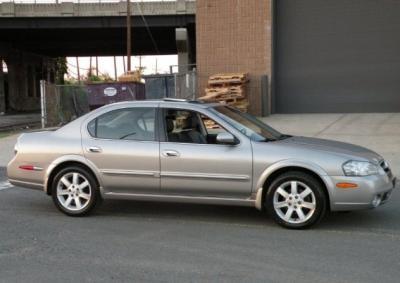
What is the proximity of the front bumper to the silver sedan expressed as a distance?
0.03ft

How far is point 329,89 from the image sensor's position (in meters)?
21.0

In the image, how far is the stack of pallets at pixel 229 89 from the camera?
19.8m

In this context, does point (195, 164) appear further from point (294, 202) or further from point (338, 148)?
point (338, 148)

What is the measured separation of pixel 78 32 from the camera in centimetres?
4409

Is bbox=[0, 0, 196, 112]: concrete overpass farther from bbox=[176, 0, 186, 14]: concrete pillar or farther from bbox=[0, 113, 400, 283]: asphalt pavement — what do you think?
bbox=[0, 113, 400, 283]: asphalt pavement

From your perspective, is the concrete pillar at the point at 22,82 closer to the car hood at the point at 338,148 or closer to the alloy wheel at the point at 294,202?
the car hood at the point at 338,148

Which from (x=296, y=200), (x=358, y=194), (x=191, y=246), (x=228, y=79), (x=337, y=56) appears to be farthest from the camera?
(x=337, y=56)

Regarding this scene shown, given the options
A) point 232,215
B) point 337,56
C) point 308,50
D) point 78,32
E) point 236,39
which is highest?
point 78,32

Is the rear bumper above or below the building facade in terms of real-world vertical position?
below

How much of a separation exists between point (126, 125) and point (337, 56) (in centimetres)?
1523

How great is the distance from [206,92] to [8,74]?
3594 cm

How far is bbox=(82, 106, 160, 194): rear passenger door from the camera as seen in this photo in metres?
6.80

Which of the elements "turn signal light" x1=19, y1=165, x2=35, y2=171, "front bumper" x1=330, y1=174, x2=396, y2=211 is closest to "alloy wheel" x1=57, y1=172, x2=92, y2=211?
"turn signal light" x1=19, y1=165, x2=35, y2=171

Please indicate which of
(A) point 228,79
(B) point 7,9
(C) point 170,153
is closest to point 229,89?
(A) point 228,79
